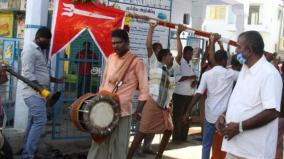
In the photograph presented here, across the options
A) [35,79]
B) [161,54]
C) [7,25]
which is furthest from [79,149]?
[7,25]

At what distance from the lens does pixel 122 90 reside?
508 centimetres

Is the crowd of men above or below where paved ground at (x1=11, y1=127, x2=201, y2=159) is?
above

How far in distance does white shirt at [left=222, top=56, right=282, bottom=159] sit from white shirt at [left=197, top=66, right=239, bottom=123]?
2.19 meters

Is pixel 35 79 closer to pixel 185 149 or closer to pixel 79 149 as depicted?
pixel 79 149

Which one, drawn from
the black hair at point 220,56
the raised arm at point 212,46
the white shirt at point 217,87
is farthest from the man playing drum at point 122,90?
the raised arm at point 212,46

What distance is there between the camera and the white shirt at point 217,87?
6035 mm

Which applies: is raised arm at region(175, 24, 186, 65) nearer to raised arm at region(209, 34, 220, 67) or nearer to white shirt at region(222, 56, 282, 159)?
raised arm at region(209, 34, 220, 67)

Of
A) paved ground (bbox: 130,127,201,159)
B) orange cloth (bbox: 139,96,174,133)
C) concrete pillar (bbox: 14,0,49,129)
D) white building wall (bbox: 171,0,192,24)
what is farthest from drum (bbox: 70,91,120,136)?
white building wall (bbox: 171,0,192,24)

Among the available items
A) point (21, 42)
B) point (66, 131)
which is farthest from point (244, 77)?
point (21, 42)

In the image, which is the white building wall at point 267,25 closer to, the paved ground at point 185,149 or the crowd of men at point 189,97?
the paved ground at point 185,149

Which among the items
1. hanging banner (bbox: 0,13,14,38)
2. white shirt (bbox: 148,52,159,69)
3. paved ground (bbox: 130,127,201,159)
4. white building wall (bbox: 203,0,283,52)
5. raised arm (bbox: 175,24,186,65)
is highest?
white building wall (bbox: 203,0,283,52)

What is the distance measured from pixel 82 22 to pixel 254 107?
3.12 m

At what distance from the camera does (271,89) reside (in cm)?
359

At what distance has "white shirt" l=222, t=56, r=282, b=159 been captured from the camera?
3605 mm
